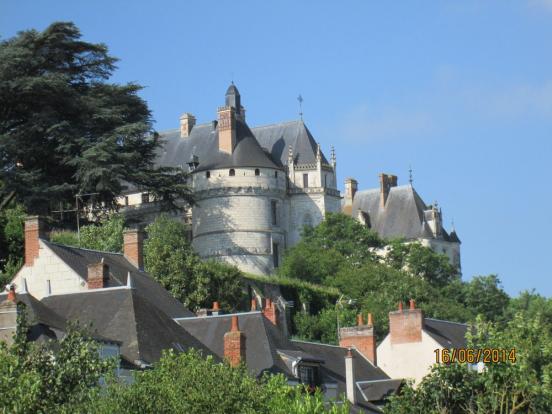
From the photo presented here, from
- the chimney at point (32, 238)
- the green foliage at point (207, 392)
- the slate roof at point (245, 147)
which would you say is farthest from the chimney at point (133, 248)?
the slate roof at point (245, 147)

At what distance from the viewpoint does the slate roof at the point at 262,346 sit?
35.3 meters

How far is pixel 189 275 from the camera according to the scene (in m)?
57.1

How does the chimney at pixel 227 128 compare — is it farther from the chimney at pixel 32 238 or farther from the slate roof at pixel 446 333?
the chimney at pixel 32 238

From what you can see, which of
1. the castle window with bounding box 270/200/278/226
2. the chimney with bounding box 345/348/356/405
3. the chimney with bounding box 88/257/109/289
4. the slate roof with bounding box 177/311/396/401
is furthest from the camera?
the castle window with bounding box 270/200/278/226

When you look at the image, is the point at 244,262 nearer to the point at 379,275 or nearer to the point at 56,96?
the point at 379,275

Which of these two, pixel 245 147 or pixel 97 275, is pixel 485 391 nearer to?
pixel 97 275

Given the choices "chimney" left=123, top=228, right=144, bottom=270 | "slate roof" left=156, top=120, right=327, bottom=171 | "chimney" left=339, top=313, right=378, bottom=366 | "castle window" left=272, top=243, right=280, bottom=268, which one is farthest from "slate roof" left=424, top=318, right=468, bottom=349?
"slate roof" left=156, top=120, right=327, bottom=171

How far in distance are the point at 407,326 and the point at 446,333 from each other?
182cm

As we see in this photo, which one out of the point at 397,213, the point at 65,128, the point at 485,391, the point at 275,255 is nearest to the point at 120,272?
the point at 485,391

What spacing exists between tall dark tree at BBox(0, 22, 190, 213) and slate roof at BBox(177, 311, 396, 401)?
1967cm

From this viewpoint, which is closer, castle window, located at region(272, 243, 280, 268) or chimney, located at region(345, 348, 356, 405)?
chimney, located at region(345, 348, 356, 405)

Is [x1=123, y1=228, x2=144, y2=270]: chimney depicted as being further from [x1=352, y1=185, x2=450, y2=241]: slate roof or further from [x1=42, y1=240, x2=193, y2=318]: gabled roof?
[x1=352, y1=185, x2=450, y2=241]: slate roof

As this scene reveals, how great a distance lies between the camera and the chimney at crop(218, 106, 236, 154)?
8444 cm

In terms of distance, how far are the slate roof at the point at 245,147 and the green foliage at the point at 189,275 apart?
73.2ft
